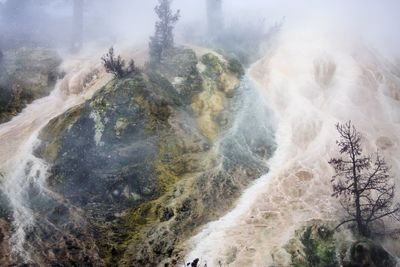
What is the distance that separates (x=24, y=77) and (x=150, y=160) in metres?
13.3

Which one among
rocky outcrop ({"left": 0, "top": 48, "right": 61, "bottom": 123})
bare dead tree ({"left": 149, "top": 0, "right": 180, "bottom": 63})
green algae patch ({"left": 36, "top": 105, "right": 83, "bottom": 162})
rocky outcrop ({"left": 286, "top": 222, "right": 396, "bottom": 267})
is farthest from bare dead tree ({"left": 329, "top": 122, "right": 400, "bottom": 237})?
rocky outcrop ({"left": 0, "top": 48, "right": 61, "bottom": 123})

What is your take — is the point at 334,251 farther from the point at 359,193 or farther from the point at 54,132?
the point at 54,132

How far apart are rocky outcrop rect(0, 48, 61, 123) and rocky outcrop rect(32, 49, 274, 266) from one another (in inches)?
228

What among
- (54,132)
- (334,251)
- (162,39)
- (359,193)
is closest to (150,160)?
(54,132)

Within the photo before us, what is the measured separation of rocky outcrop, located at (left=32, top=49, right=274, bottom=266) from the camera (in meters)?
18.0

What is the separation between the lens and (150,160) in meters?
20.6

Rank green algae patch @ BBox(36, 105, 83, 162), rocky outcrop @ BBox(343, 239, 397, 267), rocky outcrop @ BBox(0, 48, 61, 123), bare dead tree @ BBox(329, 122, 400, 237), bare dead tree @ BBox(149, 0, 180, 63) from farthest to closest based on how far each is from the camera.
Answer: bare dead tree @ BBox(149, 0, 180, 63) < rocky outcrop @ BBox(0, 48, 61, 123) < green algae patch @ BBox(36, 105, 83, 162) < bare dead tree @ BBox(329, 122, 400, 237) < rocky outcrop @ BBox(343, 239, 397, 267)

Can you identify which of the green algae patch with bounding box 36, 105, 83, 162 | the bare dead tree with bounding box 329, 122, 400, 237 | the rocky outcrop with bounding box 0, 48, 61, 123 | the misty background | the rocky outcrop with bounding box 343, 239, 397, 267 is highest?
the misty background

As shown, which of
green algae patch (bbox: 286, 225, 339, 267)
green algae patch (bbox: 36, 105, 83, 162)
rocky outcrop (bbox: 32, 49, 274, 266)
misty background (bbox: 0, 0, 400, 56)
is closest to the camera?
green algae patch (bbox: 286, 225, 339, 267)

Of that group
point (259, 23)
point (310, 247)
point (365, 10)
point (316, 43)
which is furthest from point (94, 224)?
point (365, 10)

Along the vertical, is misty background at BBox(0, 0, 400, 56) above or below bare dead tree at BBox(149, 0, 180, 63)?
above

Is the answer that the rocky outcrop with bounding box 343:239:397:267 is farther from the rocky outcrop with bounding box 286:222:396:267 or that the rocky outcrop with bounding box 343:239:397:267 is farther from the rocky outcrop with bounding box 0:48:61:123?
the rocky outcrop with bounding box 0:48:61:123

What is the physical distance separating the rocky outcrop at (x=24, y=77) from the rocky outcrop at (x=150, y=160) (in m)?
5.79

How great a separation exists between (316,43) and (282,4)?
51.0 ft
